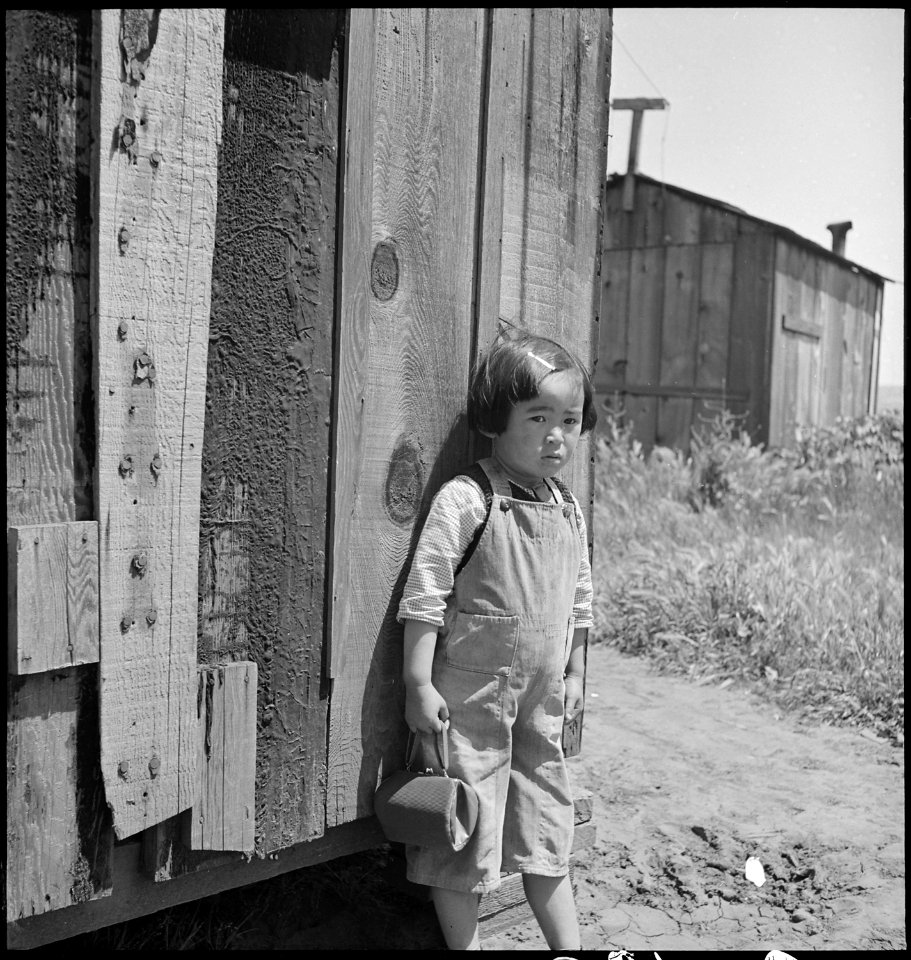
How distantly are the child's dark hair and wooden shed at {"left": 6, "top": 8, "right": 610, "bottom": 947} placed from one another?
0.06 meters

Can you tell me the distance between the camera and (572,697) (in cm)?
259

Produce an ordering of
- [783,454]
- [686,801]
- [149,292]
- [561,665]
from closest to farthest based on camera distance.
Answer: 1. [149,292]
2. [561,665]
3. [686,801]
4. [783,454]

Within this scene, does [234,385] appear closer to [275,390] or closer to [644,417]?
[275,390]

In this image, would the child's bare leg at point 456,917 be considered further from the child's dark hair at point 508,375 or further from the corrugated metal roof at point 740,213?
the corrugated metal roof at point 740,213

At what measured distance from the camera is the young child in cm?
230

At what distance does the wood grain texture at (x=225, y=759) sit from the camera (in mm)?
1958

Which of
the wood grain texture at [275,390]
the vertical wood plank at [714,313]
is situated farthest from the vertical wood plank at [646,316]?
the wood grain texture at [275,390]

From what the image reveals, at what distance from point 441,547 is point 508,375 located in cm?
44

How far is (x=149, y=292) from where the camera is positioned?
70.0 inches

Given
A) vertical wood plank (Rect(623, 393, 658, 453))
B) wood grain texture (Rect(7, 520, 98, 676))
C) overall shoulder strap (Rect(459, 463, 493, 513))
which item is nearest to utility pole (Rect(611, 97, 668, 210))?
vertical wood plank (Rect(623, 393, 658, 453))

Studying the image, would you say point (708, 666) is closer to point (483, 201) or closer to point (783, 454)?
point (483, 201)

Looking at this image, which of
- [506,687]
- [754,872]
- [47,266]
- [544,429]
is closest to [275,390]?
[47,266]

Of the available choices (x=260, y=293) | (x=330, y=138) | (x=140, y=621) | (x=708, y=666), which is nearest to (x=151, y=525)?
(x=140, y=621)

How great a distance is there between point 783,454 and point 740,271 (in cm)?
210
